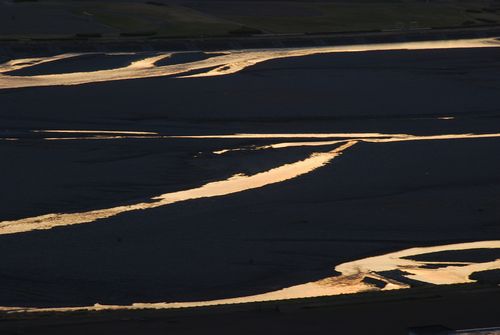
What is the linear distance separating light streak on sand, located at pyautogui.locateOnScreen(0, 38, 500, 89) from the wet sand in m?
1.29

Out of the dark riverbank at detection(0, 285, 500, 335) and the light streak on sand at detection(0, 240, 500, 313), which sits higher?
the dark riverbank at detection(0, 285, 500, 335)

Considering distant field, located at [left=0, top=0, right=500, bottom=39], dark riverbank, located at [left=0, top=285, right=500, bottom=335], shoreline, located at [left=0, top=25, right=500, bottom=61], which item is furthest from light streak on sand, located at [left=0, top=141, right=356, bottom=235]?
distant field, located at [left=0, top=0, right=500, bottom=39]

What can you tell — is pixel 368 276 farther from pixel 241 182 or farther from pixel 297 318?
pixel 241 182

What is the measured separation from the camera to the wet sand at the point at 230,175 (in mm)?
21234

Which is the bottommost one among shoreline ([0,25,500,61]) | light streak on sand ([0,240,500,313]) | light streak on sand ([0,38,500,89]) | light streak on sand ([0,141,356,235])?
light streak on sand ([0,240,500,313])

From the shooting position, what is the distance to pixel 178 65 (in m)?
44.5

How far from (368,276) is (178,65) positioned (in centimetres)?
2424

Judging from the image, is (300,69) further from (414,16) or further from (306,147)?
(414,16)

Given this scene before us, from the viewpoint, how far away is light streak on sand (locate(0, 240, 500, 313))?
19.4 metres

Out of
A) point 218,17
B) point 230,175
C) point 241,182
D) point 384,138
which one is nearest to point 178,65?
point 384,138

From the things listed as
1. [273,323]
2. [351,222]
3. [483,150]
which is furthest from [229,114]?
[273,323]

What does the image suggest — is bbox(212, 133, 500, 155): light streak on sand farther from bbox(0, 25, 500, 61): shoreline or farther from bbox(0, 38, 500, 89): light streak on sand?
bbox(0, 25, 500, 61): shoreline

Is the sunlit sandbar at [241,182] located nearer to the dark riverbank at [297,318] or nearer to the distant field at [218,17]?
the dark riverbank at [297,318]

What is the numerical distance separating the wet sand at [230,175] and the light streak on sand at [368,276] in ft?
0.99
